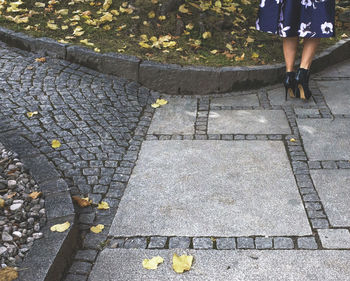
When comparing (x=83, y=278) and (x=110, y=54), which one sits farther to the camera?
(x=110, y=54)

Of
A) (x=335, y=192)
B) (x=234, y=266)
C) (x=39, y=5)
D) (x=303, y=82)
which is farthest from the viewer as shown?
(x=39, y=5)

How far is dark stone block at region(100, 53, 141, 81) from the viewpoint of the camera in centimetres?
511

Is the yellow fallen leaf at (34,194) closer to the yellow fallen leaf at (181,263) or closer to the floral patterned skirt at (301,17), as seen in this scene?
the yellow fallen leaf at (181,263)

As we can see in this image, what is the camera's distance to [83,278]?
8.20 ft

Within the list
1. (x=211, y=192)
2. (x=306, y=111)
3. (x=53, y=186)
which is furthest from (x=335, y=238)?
(x=306, y=111)

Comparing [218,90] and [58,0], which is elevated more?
[58,0]

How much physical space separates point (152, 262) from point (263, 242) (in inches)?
26.1

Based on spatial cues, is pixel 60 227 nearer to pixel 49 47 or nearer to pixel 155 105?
pixel 155 105

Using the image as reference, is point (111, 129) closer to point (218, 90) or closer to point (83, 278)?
point (218, 90)

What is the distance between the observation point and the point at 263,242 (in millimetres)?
2732

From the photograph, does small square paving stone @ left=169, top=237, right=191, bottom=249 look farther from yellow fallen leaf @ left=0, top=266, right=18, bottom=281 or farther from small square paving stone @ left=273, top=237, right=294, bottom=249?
yellow fallen leaf @ left=0, top=266, right=18, bottom=281

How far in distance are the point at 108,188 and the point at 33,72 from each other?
2274 millimetres

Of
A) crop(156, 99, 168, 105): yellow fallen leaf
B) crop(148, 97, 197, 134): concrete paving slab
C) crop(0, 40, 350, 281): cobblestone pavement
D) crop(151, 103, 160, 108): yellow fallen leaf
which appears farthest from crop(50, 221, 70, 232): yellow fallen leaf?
crop(156, 99, 168, 105): yellow fallen leaf

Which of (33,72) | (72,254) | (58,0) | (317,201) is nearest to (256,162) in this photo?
(317,201)
